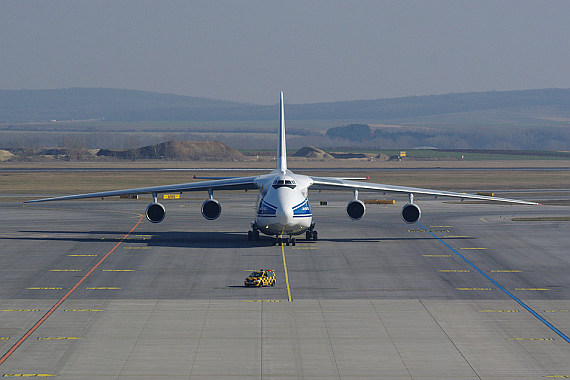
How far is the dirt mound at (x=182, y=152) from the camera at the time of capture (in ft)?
588

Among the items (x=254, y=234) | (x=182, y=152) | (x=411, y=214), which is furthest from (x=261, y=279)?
(x=182, y=152)

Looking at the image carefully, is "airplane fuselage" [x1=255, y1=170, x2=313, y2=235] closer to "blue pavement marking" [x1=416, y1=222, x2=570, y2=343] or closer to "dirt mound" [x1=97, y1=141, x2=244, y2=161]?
"blue pavement marking" [x1=416, y1=222, x2=570, y2=343]

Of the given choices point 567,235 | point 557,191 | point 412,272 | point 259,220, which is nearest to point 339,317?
point 412,272

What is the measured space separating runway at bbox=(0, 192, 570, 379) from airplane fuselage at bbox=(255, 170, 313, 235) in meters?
1.52

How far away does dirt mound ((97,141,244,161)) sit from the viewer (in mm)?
179250

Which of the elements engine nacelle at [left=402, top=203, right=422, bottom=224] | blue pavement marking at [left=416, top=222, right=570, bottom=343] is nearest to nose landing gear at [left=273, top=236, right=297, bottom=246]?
engine nacelle at [left=402, top=203, right=422, bottom=224]

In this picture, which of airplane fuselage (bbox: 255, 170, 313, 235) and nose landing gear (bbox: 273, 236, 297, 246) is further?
nose landing gear (bbox: 273, 236, 297, 246)

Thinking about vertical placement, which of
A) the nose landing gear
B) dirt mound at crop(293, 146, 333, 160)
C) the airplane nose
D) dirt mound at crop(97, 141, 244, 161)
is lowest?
dirt mound at crop(293, 146, 333, 160)

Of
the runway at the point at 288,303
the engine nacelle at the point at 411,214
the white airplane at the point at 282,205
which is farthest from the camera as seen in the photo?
the engine nacelle at the point at 411,214

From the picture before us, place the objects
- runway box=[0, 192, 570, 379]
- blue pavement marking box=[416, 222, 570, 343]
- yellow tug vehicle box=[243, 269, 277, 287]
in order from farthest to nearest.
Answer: yellow tug vehicle box=[243, 269, 277, 287], blue pavement marking box=[416, 222, 570, 343], runway box=[0, 192, 570, 379]

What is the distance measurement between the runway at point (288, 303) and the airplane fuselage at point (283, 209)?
1517 mm

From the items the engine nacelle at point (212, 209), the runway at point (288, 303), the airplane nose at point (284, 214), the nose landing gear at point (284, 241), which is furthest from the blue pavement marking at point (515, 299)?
the engine nacelle at point (212, 209)

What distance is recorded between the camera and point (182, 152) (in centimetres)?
18150

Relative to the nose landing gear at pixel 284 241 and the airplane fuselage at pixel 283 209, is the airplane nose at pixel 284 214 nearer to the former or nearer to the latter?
the airplane fuselage at pixel 283 209
